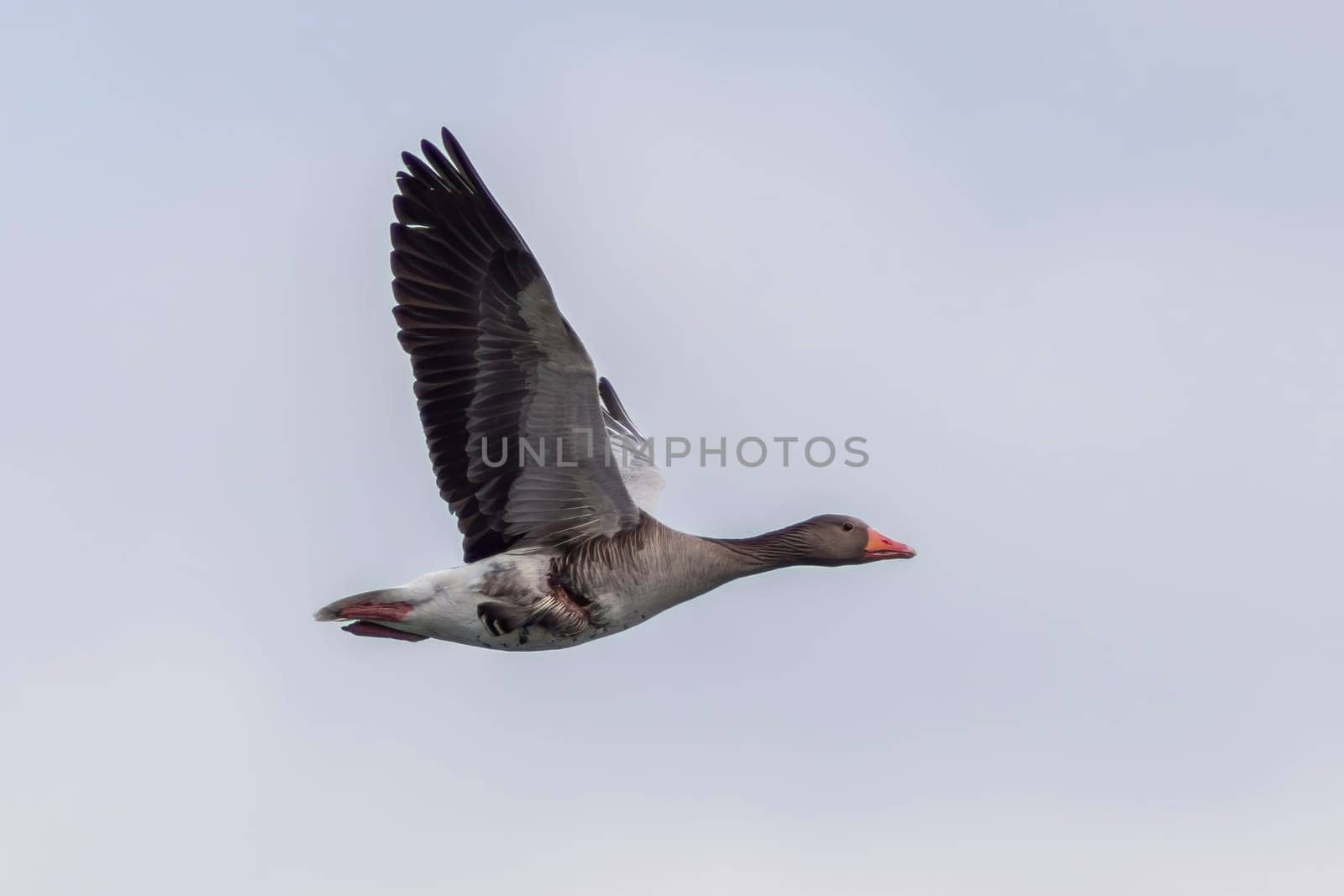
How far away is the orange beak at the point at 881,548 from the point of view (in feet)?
52.7

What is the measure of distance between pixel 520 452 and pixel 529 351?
80 cm

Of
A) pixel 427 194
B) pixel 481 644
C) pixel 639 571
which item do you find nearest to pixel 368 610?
pixel 481 644

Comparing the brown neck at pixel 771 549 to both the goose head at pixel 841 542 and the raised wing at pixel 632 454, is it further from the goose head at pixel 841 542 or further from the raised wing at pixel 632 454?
the raised wing at pixel 632 454

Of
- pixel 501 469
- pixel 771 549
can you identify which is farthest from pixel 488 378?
pixel 771 549

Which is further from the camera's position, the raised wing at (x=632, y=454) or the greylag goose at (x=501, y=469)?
the raised wing at (x=632, y=454)

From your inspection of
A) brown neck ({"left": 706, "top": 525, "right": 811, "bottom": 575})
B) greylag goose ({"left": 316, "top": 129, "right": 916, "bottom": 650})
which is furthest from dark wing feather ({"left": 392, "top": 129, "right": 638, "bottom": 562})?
brown neck ({"left": 706, "top": 525, "right": 811, "bottom": 575})

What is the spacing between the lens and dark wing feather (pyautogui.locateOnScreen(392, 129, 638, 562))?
48.0 feet

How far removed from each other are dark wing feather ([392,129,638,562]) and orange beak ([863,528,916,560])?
7.07 feet

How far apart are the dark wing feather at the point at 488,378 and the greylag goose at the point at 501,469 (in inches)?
0.4

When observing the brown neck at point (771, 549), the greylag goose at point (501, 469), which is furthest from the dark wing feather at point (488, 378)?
the brown neck at point (771, 549)

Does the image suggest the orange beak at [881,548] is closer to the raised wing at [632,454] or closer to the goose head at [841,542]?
the goose head at [841,542]

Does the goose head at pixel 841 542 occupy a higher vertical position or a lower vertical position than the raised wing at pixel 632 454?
lower

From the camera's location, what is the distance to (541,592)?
48.7 feet

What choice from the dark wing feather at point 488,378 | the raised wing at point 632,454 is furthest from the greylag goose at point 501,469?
the raised wing at point 632,454
